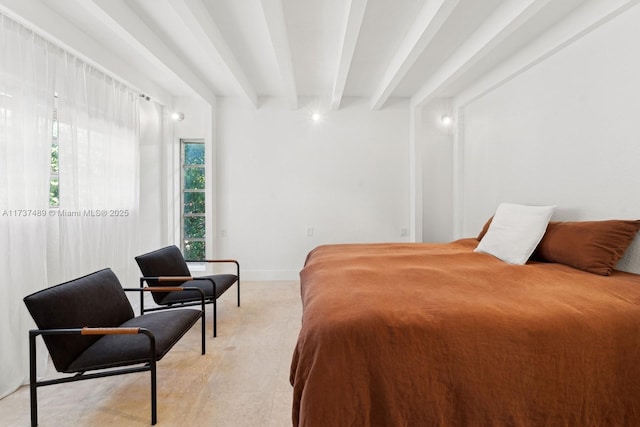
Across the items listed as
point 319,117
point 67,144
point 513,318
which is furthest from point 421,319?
point 319,117

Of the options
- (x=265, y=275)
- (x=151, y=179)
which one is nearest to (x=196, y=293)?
(x=265, y=275)

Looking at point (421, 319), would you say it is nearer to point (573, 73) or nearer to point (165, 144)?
point (573, 73)

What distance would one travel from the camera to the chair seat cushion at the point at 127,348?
160cm

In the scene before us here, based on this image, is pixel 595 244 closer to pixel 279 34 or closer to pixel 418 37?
pixel 418 37

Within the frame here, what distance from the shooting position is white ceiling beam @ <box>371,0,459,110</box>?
2148mm

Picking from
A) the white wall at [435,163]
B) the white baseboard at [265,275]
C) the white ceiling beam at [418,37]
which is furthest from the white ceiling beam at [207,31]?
the white wall at [435,163]

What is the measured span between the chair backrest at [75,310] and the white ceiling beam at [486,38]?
355cm

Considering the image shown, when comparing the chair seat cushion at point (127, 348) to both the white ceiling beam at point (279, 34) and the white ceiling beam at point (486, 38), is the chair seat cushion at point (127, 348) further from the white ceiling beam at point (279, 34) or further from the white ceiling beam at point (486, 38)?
the white ceiling beam at point (486, 38)

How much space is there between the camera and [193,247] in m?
4.48

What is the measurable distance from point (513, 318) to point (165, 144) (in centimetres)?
442

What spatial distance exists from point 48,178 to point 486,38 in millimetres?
3756

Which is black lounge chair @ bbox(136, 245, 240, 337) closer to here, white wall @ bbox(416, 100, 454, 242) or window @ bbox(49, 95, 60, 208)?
window @ bbox(49, 95, 60, 208)

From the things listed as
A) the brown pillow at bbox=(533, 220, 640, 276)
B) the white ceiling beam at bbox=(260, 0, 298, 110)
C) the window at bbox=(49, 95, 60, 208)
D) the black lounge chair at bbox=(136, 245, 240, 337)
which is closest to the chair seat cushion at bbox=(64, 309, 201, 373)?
the black lounge chair at bbox=(136, 245, 240, 337)

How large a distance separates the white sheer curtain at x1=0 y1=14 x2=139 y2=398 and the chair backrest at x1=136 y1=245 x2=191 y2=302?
0.54 metres
